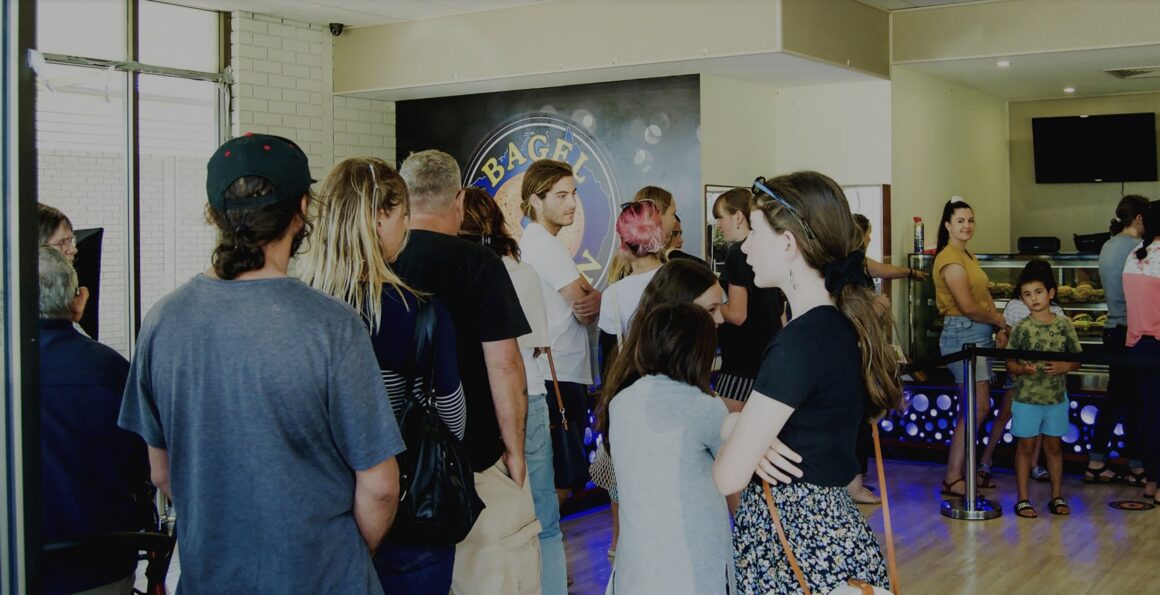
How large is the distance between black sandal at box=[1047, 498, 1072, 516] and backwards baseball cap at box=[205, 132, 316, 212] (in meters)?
5.19

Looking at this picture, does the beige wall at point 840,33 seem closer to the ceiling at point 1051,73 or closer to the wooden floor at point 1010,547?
the ceiling at point 1051,73

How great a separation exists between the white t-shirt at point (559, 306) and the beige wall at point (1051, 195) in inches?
313

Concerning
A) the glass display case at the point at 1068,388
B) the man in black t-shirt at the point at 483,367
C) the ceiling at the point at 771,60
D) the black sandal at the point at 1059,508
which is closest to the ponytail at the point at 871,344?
the man in black t-shirt at the point at 483,367

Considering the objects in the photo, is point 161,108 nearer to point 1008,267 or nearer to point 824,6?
point 824,6

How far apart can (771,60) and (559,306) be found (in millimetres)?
3482

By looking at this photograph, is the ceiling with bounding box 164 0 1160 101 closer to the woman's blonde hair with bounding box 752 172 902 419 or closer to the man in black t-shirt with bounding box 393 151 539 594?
the man in black t-shirt with bounding box 393 151 539 594

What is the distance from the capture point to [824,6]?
7387 mm

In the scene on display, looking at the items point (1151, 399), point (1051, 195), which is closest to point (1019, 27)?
point (1151, 399)

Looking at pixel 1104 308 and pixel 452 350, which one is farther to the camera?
pixel 1104 308

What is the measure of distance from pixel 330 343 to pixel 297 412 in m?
0.14

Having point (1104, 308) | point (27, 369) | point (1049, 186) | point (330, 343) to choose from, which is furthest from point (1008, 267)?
point (27, 369)

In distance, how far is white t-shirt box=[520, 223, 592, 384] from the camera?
449cm

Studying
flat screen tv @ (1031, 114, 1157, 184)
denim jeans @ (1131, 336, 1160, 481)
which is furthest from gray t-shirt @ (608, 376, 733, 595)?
flat screen tv @ (1031, 114, 1157, 184)

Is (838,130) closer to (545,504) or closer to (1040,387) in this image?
(1040,387)
